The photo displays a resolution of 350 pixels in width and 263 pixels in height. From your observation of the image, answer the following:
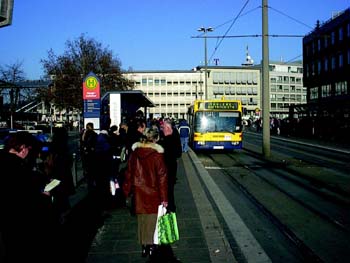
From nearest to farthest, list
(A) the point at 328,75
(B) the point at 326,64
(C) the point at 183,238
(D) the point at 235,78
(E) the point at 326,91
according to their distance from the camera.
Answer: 1. (C) the point at 183,238
2. (A) the point at 328,75
3. (B) the point at 326,64
4. (E) the point at 326,91
5. (D) the point at 235,78

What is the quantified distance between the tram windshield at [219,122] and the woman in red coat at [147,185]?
18015mm

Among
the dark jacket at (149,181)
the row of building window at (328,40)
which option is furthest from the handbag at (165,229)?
the row of building window at (328,40)

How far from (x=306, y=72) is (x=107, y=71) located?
41.3 meters

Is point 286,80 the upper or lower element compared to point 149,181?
upper

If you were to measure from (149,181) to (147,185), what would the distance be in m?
0.05

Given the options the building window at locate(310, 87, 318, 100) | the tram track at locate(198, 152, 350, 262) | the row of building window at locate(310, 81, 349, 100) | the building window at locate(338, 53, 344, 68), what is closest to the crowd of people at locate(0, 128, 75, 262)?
the tram track at locate(198, 152, 350, 262)

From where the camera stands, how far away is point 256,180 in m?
13.3

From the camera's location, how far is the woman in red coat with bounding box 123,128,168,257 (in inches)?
223

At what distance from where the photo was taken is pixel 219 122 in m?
23.7

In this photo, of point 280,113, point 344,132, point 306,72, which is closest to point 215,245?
point 344,132

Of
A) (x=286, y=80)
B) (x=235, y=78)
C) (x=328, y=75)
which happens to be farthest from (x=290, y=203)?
(x=286, y=80)

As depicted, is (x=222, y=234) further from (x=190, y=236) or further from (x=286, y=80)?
(x=286, y=80)

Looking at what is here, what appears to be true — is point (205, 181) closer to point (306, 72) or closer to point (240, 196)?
point (240, 196)

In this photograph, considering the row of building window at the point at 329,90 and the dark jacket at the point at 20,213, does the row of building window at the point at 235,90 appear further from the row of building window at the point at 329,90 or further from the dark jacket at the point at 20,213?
the dark jacket at the point at 20,213
